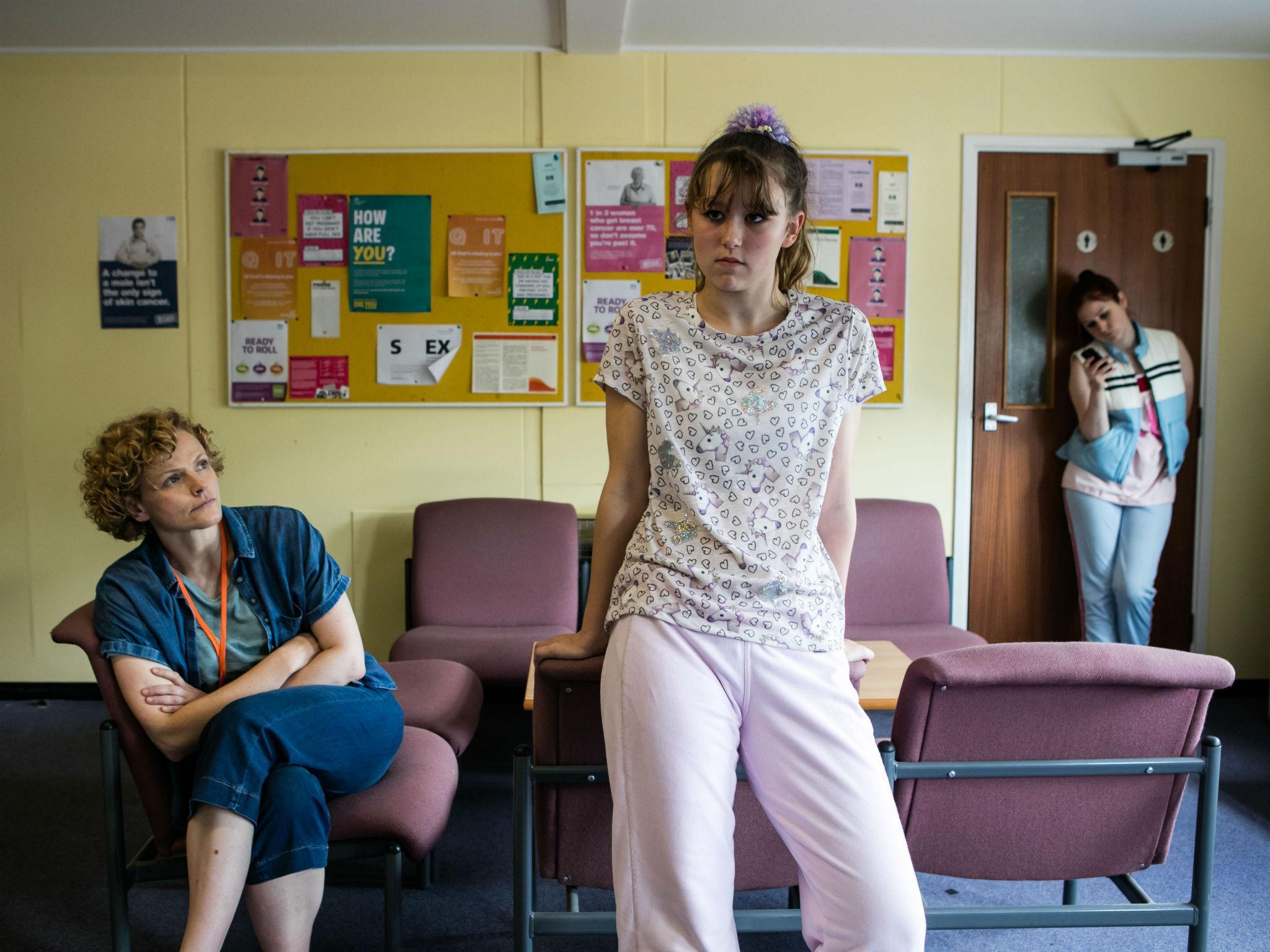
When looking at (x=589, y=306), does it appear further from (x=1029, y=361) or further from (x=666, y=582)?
(x=666, y=582)

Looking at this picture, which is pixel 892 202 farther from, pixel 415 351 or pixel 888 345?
pixel 415 351

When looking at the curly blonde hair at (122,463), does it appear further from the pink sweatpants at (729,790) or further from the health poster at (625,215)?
the health poster at (625,215)

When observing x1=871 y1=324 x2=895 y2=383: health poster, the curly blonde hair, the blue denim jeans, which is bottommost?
the blue denim jeans

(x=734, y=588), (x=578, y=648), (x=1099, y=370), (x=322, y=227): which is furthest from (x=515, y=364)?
(x=734, y=588)

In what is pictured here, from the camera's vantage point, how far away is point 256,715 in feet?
5.16

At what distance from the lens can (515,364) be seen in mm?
3549

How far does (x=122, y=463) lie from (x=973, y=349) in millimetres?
2991

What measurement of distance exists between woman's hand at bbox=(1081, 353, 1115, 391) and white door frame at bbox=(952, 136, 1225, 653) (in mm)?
417

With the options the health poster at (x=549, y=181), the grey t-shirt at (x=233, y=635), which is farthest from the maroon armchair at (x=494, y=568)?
the grey t-shirt at (x=233, y=635)

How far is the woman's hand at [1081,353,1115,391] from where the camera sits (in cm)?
337

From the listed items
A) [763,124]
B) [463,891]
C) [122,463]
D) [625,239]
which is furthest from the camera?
[625,239]

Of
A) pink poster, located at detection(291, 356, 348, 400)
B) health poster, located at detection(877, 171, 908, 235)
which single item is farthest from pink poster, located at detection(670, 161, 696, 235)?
pink poster, located at detection(291, 356, 348, 400)

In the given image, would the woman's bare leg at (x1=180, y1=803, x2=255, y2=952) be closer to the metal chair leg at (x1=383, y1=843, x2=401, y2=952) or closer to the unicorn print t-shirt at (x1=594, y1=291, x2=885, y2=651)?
the metal chair leg at (x1=383, y1=843, x2=401, y2=952)

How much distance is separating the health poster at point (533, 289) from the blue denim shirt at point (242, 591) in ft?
5.80
